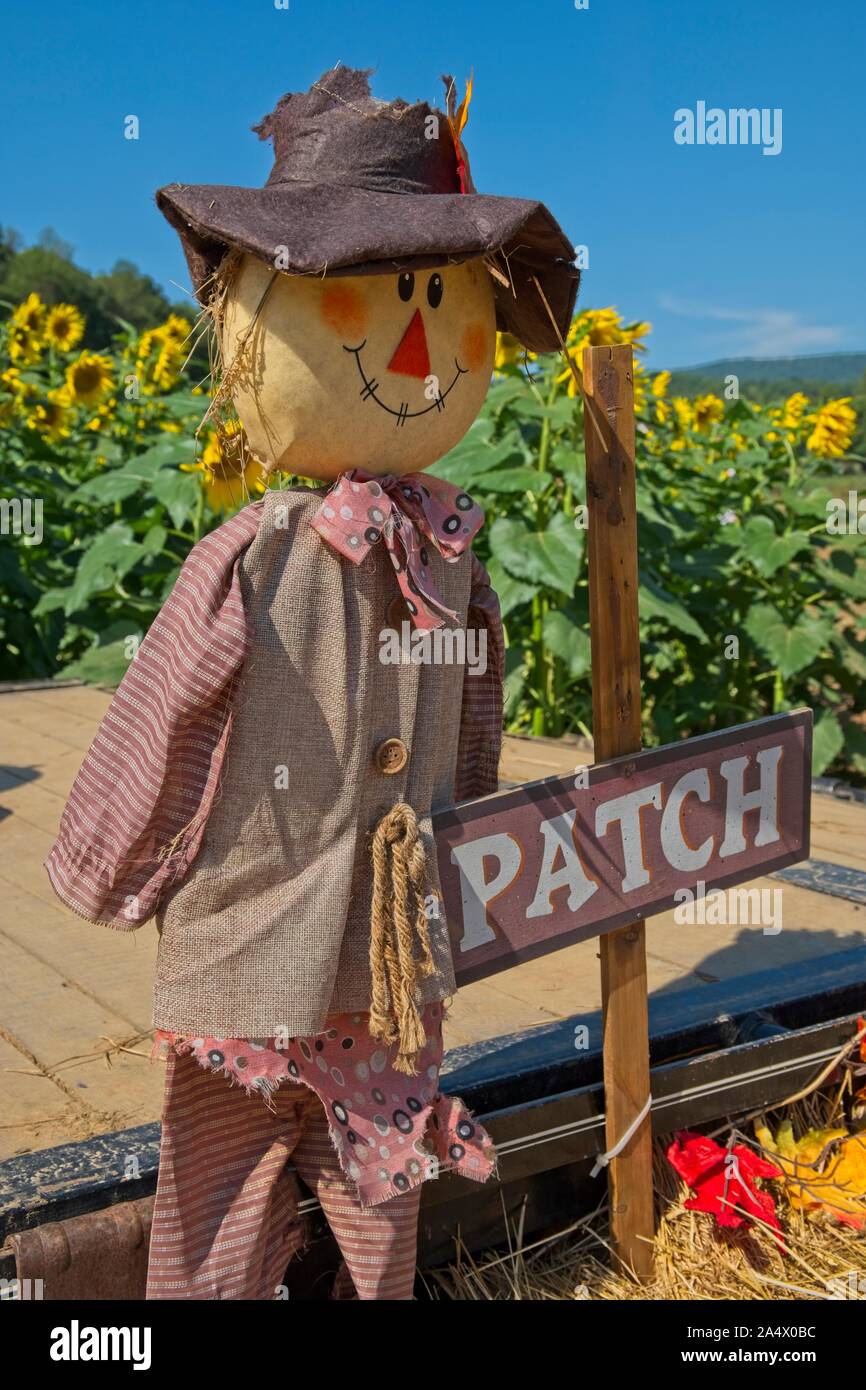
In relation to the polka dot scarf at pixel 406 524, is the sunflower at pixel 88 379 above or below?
above

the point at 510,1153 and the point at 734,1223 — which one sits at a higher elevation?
the point at 510,1153

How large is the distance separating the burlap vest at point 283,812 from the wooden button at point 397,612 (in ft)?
0.13

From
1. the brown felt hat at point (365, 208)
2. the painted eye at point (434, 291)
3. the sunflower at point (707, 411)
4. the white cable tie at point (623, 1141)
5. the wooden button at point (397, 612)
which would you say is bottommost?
the white cable tie at point (623, 1141)

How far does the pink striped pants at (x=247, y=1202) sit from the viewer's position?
1.75m

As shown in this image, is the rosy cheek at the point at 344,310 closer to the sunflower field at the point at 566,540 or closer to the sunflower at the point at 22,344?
the sunflower field at the point at 566,540

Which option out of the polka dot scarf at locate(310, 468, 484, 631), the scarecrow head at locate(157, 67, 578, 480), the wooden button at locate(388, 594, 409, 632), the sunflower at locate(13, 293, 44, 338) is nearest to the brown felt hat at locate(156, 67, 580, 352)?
the scarecrow head at locate(157, 67, 578, 480)

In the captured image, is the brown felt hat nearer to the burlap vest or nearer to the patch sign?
the burlap vest

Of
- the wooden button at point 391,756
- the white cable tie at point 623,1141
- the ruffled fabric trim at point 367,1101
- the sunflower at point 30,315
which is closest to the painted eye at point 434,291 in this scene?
the wooden button at point 391,756

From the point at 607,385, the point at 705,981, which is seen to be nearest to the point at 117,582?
the point at 705,981

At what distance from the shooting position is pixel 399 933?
1751mm

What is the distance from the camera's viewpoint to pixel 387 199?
1.72 meters

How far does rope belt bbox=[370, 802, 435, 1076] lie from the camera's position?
5.69 ft

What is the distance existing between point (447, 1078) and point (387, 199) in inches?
49.4
